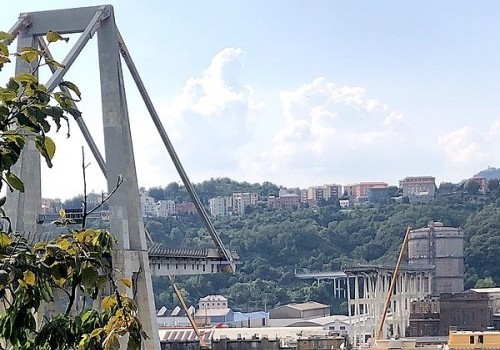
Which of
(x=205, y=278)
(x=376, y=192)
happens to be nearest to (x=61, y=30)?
(x=205, y=278)

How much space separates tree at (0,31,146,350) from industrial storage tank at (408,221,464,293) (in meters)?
90.6

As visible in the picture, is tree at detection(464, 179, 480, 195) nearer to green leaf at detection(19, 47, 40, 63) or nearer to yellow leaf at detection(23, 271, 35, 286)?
green leaf at detection(19, 47, 40, 63)

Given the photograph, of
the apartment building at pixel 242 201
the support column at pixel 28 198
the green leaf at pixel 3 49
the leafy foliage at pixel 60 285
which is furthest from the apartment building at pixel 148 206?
the green leaf at pixel 3 49

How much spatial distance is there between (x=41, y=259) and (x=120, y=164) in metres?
22.2

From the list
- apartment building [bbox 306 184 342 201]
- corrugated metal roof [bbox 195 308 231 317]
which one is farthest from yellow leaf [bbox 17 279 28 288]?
apartment building [bbox 306 184 342 201]

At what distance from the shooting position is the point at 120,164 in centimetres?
2664

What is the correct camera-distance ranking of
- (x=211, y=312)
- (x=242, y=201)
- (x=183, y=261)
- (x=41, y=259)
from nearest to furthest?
(x=41, y=259), (x=183, y=261), (x=211, y=312), (x=242, y=201)

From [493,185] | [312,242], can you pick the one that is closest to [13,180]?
[312,242]

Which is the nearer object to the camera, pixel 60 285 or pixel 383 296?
pixel 60 285

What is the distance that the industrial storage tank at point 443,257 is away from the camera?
308 feet

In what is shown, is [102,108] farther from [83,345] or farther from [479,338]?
[479,338]

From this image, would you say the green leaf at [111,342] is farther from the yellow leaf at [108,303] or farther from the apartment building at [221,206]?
the apartment building at [221,206]

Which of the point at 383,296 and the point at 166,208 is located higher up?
the point at 166,208

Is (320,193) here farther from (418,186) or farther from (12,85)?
(12,85)
